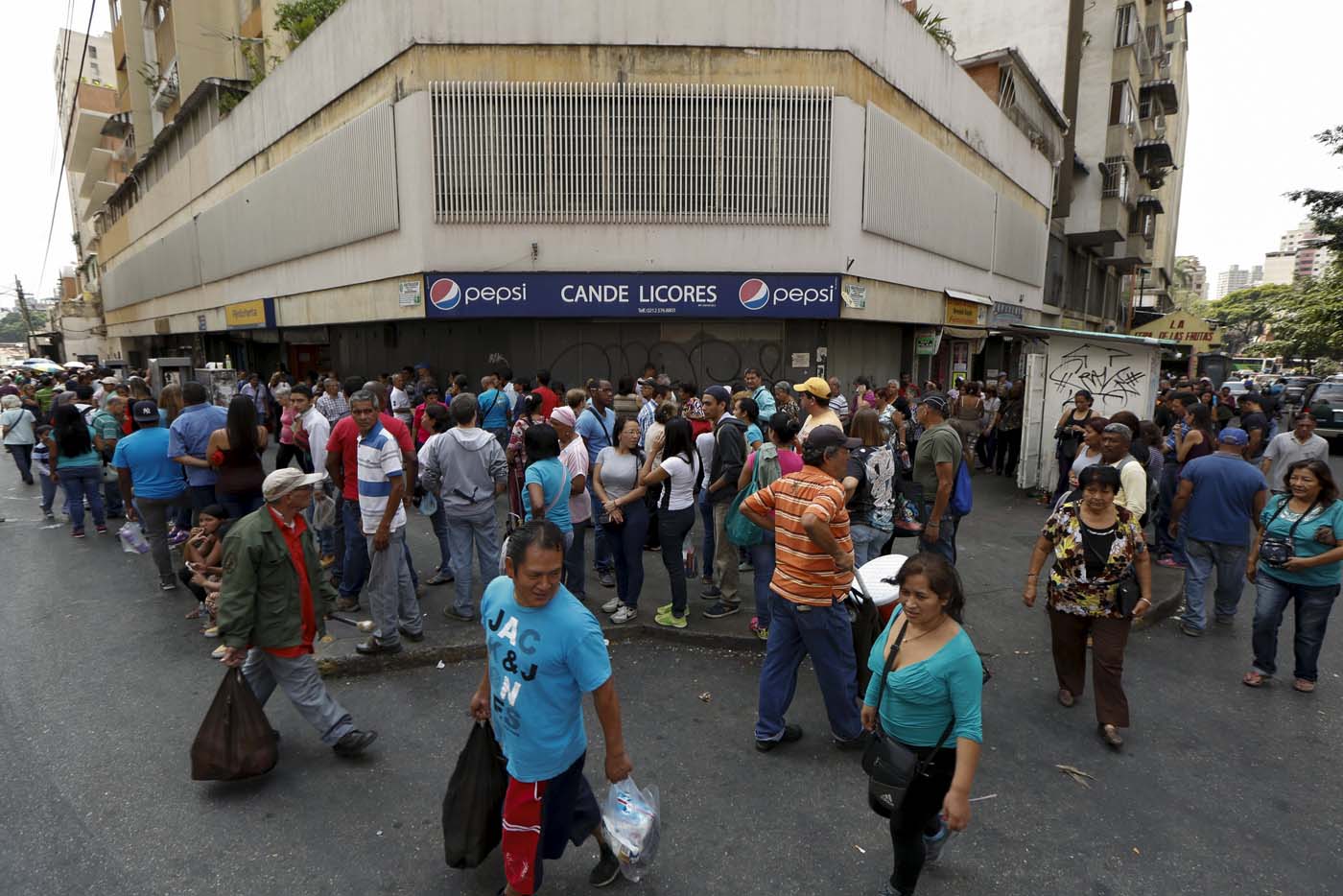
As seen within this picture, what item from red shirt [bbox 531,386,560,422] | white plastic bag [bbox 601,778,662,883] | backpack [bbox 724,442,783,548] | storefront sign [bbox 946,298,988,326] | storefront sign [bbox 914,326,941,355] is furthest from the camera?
storefront sign [bbox 946,298,988,326]

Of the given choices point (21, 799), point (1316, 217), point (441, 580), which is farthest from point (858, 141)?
point (1316, 217)

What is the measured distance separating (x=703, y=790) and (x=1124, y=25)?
3607 centimetres

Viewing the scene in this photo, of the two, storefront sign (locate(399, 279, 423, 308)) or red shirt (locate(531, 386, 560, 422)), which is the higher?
storefront sign (locate(399, 279, 423, 308))

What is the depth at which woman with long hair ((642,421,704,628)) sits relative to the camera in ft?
18.3

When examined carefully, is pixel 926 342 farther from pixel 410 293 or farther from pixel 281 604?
pixel 281 604

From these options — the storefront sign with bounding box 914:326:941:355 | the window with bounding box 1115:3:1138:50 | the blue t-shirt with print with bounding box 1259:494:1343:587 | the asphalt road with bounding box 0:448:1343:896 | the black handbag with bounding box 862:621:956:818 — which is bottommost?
the asphalt road with bounding box 0:448:1343:896

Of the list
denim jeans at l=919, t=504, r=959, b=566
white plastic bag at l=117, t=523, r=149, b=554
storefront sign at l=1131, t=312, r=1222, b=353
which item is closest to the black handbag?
denim jeans at l=919, t=504, r=959, b=566

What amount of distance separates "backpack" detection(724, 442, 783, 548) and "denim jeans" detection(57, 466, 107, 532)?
839cm

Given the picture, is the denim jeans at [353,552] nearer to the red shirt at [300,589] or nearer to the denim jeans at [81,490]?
the red shirt at [300,589]

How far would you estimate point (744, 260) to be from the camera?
13.4 meters

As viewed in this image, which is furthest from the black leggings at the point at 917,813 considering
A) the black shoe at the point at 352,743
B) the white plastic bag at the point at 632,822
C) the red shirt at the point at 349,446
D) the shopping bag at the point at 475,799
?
the red shirt at the point at 349,446

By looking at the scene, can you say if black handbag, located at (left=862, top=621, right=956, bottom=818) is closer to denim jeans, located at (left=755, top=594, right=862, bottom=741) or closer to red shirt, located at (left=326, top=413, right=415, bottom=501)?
denim jeans, located at (left=755, top=594, right=862, bottom=741)

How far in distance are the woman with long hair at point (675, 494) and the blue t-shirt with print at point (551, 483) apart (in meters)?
0.67

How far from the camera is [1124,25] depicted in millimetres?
28625
